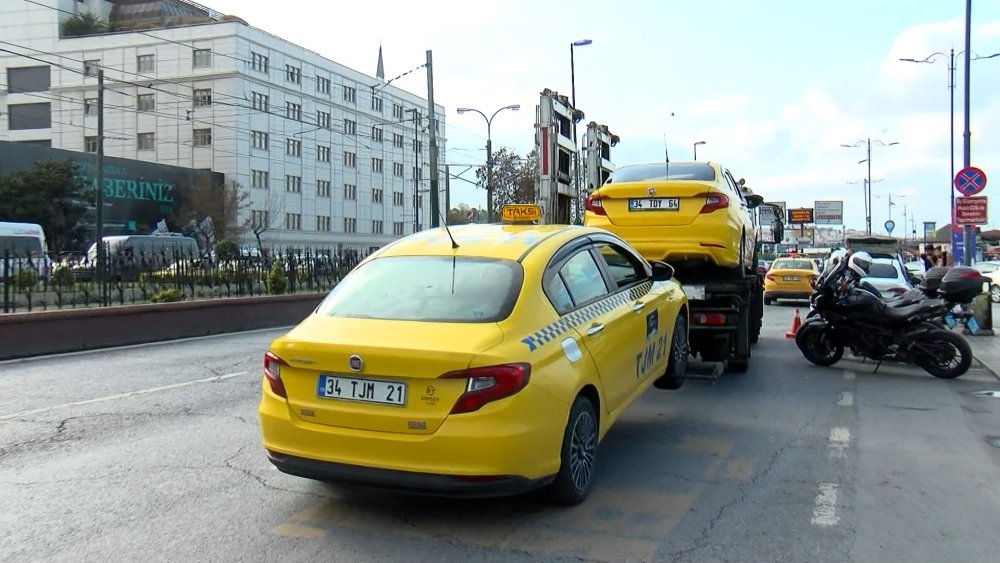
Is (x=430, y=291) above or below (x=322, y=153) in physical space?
below

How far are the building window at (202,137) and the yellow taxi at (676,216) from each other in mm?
56956

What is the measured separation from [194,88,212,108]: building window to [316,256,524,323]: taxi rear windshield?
6028 centimetres

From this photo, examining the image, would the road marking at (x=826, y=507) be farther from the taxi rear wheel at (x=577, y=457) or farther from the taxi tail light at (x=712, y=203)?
the taxi tail light at (x=712, y=203)

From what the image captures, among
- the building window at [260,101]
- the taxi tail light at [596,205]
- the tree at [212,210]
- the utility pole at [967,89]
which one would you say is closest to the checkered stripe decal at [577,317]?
the taxi tail light at [596,205]

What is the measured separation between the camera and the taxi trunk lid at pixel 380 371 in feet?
13.4

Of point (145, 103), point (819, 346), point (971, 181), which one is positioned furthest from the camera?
point (145, 103)

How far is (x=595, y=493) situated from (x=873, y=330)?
6.39 meters

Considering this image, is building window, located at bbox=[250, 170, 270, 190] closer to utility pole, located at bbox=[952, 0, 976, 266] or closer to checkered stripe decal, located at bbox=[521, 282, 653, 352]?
utility pole, located at bbox=[952, 0, 976, 266]

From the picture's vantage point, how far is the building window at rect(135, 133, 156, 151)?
61.9 metres

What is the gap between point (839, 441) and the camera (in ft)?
21.0

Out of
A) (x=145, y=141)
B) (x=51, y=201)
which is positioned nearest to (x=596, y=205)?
(x=51, y=201)

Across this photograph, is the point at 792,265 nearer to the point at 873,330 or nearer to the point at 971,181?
the point at 971,181

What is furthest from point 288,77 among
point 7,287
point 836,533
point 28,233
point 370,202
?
point 836,533

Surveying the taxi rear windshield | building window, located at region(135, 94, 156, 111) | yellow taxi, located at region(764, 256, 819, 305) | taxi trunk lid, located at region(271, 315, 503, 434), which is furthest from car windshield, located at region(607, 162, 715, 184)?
building window, located at region(135, 94, 156, 111)
